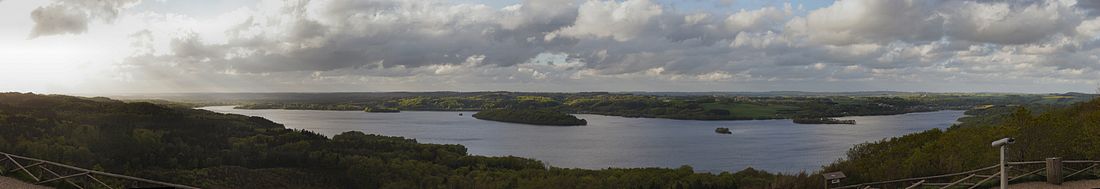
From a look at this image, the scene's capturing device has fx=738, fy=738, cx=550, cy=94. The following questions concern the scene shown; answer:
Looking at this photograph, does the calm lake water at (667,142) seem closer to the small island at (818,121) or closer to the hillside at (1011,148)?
the small island at (818,121)

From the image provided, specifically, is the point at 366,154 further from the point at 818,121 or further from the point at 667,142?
the point at 818,121

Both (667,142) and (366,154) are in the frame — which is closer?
(366,154)

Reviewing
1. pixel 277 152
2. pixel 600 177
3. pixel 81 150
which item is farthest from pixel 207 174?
pixel 600 177

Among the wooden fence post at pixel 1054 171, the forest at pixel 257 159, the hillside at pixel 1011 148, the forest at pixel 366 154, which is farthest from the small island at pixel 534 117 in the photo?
the wooden fence post at pixel 1054 171

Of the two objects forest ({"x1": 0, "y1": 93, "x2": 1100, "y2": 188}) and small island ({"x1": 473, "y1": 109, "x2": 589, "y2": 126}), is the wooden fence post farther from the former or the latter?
small island ({"x1": 473, "y1": 109, "x2": 589, "y2": 126})

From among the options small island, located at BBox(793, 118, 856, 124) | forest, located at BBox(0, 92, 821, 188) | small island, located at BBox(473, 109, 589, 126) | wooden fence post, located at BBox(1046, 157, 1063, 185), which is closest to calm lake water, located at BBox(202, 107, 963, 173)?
small island, located at BBox(793, 118, 856, 124)

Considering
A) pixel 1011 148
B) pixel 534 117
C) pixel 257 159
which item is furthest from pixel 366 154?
pixel 534 117

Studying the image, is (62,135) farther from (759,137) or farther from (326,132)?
(759,137)
